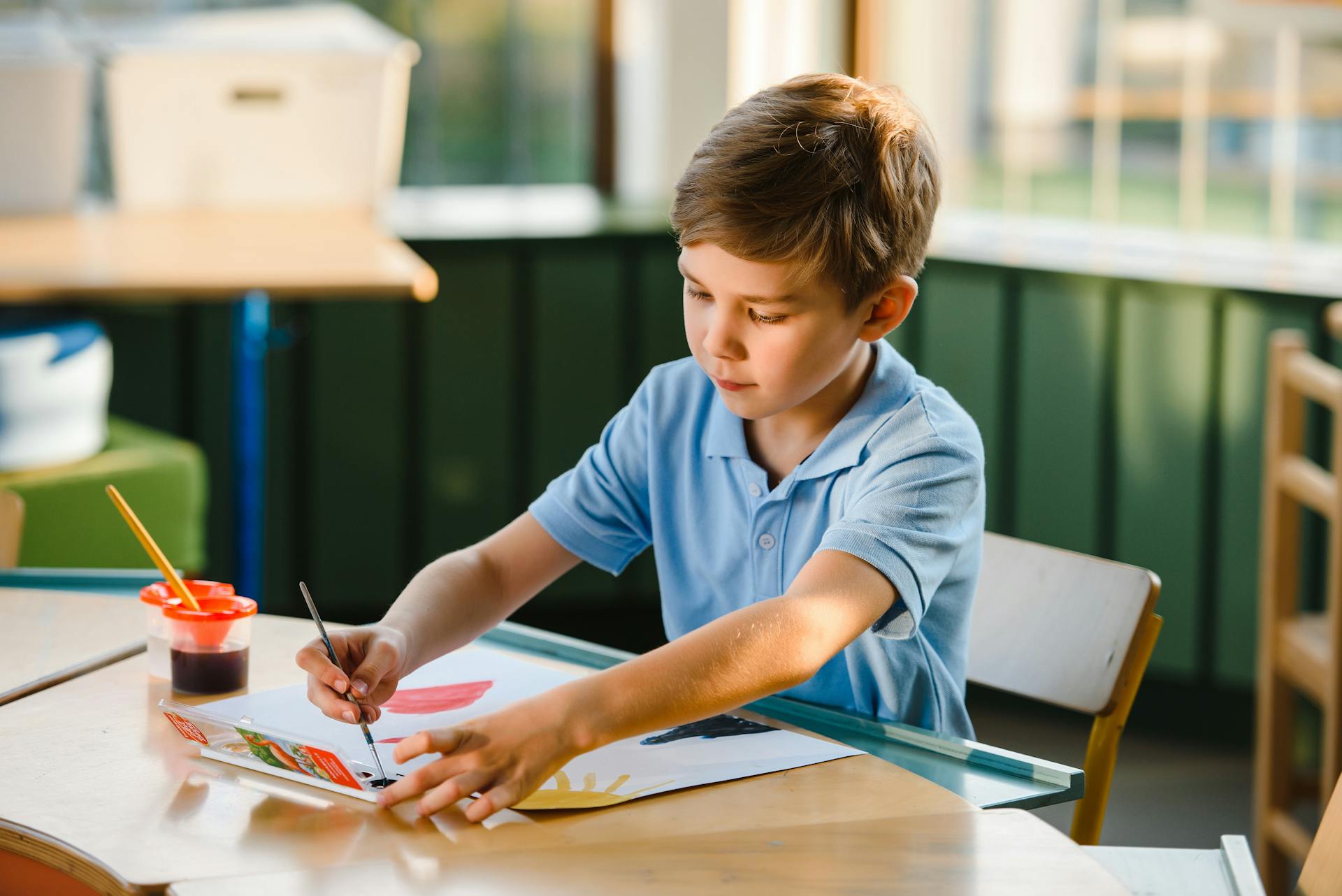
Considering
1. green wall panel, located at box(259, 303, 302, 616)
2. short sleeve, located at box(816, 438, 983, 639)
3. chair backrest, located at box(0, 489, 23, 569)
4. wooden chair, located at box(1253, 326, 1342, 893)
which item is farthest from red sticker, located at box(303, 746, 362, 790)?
green wall panel, located at box(259, 303, 302, 616)

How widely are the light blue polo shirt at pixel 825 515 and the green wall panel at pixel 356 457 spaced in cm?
185

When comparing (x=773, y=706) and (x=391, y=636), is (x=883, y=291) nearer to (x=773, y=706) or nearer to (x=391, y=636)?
(x=773, y=706)

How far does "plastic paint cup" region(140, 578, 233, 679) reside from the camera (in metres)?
1.17

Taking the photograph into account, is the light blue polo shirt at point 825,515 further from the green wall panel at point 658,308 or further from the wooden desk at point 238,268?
the green wall panel at point 658,308

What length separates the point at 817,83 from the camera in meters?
1.21

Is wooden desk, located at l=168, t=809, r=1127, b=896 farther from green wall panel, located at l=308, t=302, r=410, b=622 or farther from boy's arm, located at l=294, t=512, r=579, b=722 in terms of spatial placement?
green wall panel, located at l=308, t=302, r=410, b=622

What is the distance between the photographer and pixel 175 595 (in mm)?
1193

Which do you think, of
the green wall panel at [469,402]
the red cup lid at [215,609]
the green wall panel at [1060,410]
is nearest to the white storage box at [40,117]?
the green wall panel at [469,402]

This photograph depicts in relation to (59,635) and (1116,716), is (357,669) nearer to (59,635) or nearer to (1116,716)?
(59,635)

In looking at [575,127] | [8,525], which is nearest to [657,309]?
[575,127]

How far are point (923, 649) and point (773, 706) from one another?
0.16 meters

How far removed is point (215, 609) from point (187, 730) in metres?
0.14

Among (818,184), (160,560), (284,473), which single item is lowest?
(284,473)

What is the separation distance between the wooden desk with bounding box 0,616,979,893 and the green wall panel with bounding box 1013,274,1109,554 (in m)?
2.02
